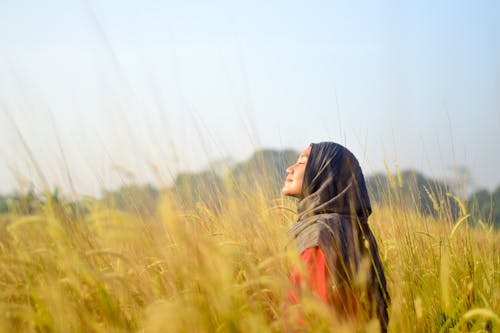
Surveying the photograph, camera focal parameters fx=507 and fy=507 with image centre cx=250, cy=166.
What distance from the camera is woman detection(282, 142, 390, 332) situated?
2137 millimetres

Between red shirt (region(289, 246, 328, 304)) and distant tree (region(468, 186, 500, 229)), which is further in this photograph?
distant tree (region(468, 186, 500, 229))

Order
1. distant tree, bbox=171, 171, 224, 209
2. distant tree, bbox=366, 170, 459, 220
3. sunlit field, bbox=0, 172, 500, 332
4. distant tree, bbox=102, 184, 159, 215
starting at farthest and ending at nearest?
distant tree, bbox=366, 170, 459, 220 < distant tree, bbox=171, 171, 224, 209 < distant tree, bbox=102, 184, 159, 215 < sunlit field, bbox=0, 172, 500, 332

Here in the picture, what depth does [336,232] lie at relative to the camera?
243 cm

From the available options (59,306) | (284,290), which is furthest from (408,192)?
(59,306)

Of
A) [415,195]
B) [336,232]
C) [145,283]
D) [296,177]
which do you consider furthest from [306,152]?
[145,283]

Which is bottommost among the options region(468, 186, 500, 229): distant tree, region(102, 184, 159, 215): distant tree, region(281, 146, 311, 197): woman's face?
region(468, 186, 500, 229): distant tree

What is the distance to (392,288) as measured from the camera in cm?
256

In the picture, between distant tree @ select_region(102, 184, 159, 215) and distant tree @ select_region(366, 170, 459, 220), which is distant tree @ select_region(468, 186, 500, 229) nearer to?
distant tree @ select_region(366, 170, 459, 220)

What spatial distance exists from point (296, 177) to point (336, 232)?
0.55m

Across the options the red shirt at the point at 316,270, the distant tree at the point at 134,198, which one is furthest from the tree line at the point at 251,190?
the red shirt at the point at 316,270

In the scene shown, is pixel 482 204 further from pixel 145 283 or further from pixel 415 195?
pixel 145 283

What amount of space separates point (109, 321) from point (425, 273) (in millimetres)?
1823

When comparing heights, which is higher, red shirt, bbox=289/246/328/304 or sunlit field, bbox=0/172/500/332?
sunlit field, bbox=0/172/500/332

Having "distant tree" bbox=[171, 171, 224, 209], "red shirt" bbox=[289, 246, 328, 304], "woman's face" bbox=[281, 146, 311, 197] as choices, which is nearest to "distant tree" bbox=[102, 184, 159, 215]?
"distant tree" bbox=[171, 171, 224, 209]
